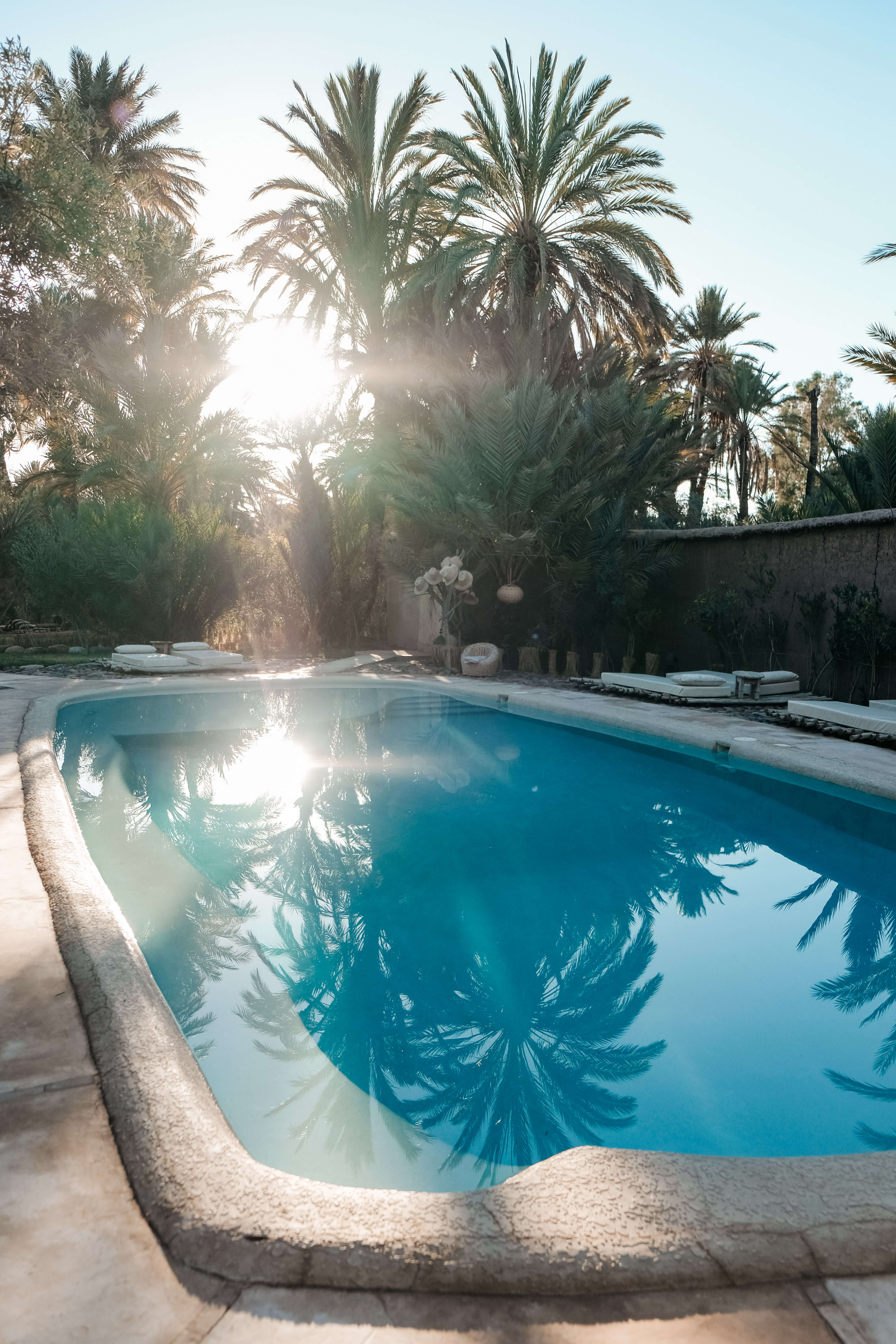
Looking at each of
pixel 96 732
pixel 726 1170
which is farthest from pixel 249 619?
pixel 726 1170

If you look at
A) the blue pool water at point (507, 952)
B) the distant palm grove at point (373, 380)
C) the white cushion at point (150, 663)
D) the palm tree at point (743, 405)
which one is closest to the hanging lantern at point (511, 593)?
the distant palm grove at point (373, 380)

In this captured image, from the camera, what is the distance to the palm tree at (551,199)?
1543cm

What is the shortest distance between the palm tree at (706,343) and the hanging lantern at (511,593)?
1796 centimetres

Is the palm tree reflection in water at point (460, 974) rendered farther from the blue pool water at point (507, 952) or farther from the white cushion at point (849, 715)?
the white cushion at point (849, 715)

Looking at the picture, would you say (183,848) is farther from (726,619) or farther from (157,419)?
(157,419)

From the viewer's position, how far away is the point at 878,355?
16016 mm

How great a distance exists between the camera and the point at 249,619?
17891 mm

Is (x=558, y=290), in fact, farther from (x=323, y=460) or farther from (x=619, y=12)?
(x=619, y=12)

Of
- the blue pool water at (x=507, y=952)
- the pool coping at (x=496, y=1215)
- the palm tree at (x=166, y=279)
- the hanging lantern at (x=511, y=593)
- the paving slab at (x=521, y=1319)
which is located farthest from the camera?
the hanging lantern at (x=511, y=593)

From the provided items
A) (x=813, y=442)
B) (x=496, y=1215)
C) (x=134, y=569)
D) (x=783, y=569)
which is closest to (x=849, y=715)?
(x=783, y=569)

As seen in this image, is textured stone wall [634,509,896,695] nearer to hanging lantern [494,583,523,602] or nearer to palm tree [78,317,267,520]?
hanging lantern [494,583,523,602]

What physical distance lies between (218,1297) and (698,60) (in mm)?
11143

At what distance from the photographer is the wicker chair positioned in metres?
13.4

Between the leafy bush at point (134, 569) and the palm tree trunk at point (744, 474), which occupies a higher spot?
the palm tree trunk at point (744, 474)
